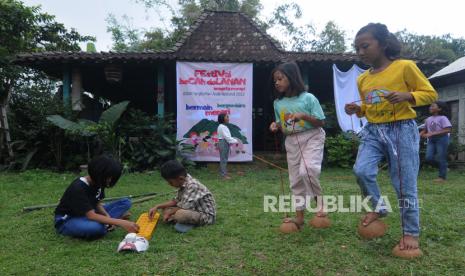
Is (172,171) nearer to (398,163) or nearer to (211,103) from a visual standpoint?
(398,163)

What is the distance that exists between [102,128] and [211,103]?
8.62ft

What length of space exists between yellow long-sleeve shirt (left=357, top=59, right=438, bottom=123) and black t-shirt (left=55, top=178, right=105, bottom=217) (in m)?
2.38

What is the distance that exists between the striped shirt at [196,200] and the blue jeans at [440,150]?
5123 millimetres

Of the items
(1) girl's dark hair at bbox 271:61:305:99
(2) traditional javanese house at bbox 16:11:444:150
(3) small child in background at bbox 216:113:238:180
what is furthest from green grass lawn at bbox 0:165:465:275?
(2) traditional javanese house at bbox 16:11:444:150

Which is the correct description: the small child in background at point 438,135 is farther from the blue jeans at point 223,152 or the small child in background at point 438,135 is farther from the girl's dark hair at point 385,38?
the girl's dark hair at point 385,38

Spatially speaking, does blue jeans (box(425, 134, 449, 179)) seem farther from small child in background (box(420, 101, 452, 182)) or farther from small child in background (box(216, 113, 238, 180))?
small child in background (box(216, 113, 238, 180))

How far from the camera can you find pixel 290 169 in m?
3.49

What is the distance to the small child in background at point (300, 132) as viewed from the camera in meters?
3.30

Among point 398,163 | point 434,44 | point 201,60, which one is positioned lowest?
point 398,163

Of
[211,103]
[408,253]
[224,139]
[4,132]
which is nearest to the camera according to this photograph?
[408,253]

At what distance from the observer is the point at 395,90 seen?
273cm

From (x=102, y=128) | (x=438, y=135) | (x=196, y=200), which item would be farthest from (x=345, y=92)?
(x=196, y=200)

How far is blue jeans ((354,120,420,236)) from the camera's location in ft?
8.87

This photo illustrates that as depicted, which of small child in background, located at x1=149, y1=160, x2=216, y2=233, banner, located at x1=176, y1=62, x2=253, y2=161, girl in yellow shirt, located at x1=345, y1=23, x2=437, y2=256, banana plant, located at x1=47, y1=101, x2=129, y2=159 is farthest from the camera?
banner, located at x1=176, y1=62, x2=253, y2=161
